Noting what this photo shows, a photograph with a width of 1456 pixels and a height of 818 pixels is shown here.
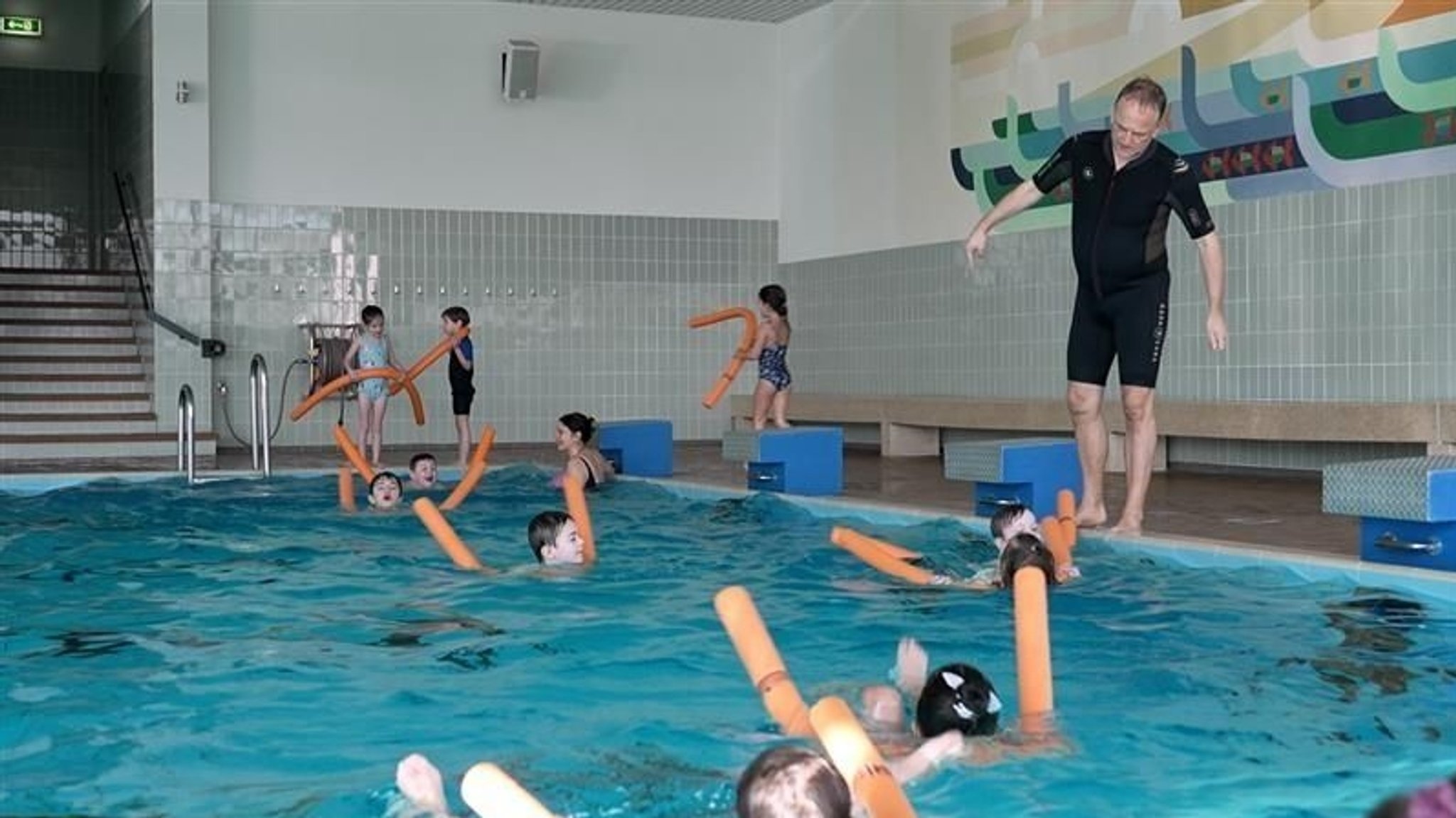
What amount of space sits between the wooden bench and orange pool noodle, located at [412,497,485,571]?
5.06 metres

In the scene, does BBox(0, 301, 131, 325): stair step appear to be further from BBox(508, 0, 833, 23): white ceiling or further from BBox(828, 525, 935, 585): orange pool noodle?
BBox(828, 525, 935, 585): orange pool noodle

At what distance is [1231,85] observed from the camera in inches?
433

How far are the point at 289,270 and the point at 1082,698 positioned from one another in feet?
41.4

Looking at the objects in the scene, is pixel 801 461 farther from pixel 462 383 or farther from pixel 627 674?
pixel 627 674

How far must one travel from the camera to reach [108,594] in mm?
6742

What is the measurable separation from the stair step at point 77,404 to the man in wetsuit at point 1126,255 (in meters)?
10.1

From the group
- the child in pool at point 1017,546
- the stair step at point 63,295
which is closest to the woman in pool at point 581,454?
the child in pool at point 1017,546

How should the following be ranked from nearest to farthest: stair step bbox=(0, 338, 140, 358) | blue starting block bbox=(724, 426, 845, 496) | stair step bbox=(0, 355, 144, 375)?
blue starting block bbox=(724, 426, 845, 496)
stair step bbox=(0, 355, 144, 375)
stair step bbox=(0, 338, 140, 358)

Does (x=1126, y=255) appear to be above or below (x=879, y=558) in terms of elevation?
above

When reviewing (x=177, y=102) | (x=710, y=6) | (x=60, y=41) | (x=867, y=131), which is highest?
(x=60, y=41)

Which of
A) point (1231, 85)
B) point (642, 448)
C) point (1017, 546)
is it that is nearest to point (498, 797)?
point (1017, 546)

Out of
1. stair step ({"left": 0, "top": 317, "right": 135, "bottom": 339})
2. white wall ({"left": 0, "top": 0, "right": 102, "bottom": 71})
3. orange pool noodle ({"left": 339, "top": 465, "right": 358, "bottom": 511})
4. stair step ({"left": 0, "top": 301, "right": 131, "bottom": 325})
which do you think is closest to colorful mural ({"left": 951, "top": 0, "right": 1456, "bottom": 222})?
orange pool noodle ({"left": 339, "top": 465, "right": 358, "bottom": 511})

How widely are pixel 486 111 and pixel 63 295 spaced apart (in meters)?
4.89

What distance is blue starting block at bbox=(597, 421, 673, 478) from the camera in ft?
40.1
